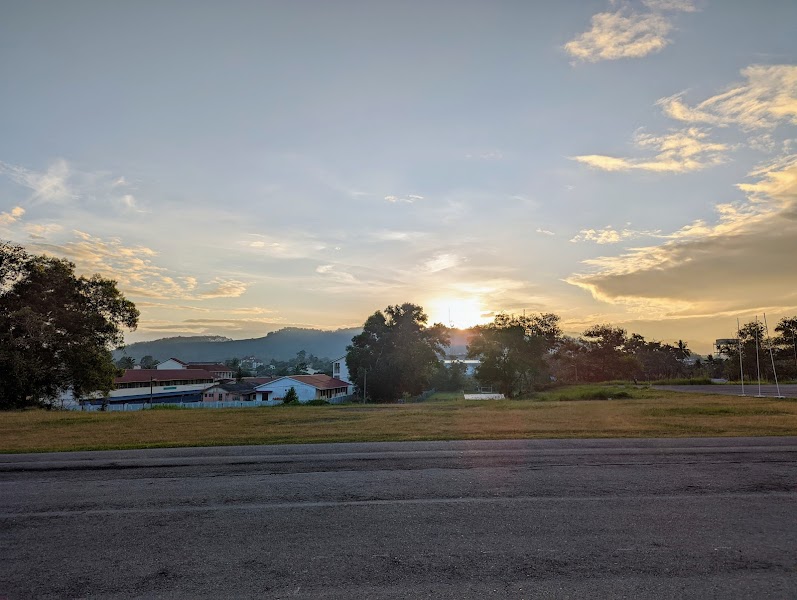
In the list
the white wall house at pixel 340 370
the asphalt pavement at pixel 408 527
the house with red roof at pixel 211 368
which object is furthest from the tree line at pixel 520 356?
the house with red roof at pixel 211 368

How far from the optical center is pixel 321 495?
913cm

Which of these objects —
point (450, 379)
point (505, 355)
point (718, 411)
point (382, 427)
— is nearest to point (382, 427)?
point (382, 427)

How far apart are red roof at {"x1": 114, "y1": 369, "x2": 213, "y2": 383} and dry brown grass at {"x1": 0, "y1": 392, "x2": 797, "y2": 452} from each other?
55768mm

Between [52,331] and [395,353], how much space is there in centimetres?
4482

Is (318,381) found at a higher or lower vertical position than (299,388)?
higher

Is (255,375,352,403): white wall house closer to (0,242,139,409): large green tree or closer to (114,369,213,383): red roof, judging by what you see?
(114,369,213,383): red roof

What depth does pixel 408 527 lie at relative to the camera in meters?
7.28

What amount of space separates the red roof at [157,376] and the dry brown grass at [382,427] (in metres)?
55.8

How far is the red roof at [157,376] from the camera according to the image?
252 ft

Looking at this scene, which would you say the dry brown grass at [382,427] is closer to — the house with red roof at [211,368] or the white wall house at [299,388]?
the white wall house at [299,388]

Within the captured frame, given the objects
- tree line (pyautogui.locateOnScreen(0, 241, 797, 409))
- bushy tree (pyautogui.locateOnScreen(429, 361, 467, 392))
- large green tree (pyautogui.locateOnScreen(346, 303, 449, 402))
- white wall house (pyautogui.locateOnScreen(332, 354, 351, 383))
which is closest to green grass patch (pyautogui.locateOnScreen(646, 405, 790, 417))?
tree line (pyautogui.locateOnScreen(0, 241, 797, 409))

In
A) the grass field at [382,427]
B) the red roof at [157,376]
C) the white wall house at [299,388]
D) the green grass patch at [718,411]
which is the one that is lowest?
the white wall house at [299,388]

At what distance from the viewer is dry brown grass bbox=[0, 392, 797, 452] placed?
1630cm

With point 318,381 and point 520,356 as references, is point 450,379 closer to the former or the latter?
point 318,381
